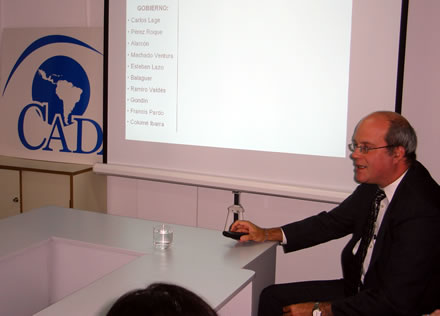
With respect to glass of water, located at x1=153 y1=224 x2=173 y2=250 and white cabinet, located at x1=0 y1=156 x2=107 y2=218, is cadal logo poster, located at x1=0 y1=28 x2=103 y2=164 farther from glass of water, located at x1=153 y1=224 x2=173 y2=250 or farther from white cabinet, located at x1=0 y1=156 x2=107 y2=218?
glass of water, located at x1=153 y1=224 x2=173 y2=250

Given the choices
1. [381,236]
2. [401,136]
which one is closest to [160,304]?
[381,236]

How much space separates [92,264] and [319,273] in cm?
175

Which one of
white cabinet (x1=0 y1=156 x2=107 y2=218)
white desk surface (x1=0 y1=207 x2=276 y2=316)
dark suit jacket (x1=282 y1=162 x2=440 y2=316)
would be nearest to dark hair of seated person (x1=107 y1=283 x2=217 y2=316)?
white desk surface (x1=0 y1=207 x2=276 y2=316)

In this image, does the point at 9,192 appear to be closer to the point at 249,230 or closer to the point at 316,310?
the point at 249,230

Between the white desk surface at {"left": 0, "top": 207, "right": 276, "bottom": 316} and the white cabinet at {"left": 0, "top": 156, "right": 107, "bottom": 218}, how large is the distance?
974mm

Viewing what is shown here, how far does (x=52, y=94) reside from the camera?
13.6ft

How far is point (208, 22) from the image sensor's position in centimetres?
336

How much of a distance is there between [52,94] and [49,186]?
0.80 meters

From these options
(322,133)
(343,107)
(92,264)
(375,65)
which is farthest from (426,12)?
(92,264)

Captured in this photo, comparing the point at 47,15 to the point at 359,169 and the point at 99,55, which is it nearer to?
the point at 99,55

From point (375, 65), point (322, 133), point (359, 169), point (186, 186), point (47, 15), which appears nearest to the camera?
point (359, 169)

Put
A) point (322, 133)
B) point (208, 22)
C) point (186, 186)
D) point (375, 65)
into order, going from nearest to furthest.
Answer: point (375, 65) < point (322, 133) < point (208, 22) < point (186, 186)

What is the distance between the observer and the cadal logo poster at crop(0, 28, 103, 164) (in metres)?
3.99

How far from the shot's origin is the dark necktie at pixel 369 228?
2205mm
